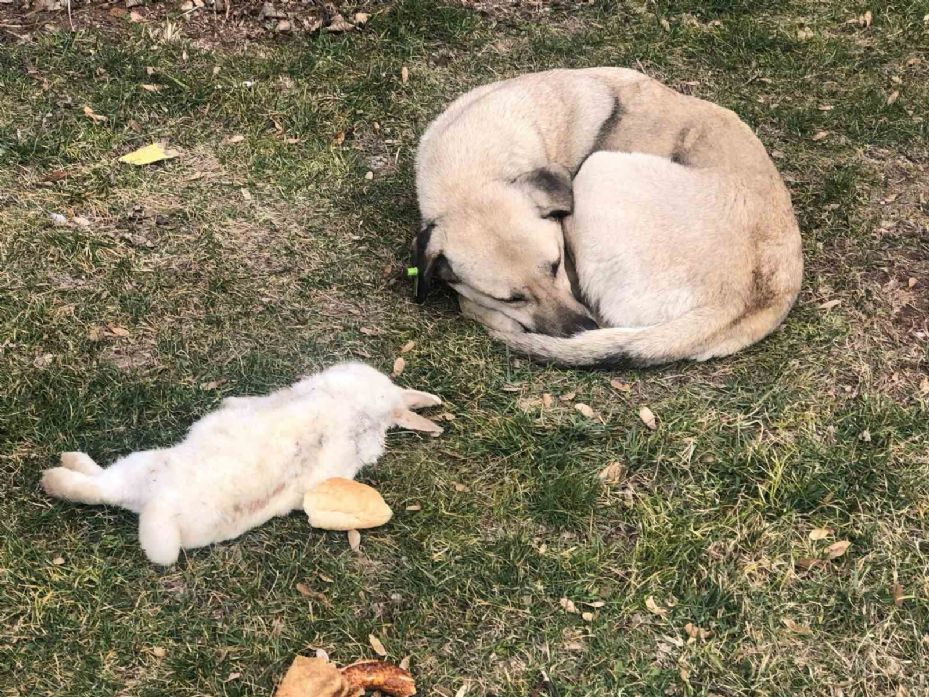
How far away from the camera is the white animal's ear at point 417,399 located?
138 inches

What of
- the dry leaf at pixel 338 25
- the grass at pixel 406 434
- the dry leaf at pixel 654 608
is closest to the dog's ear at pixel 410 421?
the grass at pixel 406 434

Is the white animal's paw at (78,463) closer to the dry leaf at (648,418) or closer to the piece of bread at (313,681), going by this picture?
the piece of bread at (313,681)

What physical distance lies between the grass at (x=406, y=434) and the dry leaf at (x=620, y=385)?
29 mm

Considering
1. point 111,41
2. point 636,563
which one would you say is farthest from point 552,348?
point 111,41

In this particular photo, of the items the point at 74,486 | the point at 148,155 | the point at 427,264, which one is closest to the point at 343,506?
the point at 74,486

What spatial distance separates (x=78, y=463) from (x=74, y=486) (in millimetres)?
166

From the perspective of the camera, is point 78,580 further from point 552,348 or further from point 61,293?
point 552,348

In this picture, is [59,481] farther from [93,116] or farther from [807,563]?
[807,563]

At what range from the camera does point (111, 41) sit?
532 cm

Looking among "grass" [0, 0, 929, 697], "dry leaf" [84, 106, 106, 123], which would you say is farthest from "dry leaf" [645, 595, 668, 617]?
"dry leaf" [84, 106, 106, 123]

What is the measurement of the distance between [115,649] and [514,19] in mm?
5045

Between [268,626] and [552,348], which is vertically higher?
[552,348]

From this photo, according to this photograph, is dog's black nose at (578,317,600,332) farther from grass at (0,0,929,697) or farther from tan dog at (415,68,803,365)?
grass at (0,0,929,697)

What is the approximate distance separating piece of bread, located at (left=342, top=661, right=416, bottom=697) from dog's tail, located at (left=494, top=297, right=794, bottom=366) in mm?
1625
